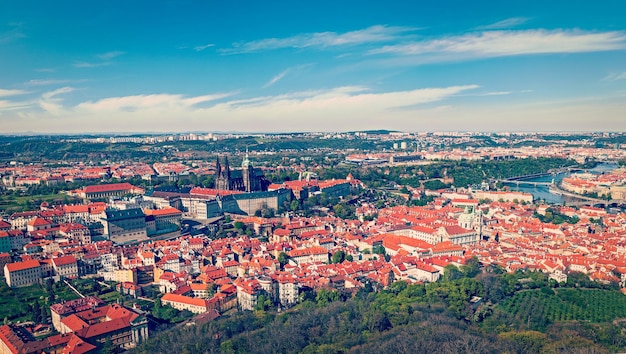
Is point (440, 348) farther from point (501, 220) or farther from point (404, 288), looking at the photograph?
point (501, 220)

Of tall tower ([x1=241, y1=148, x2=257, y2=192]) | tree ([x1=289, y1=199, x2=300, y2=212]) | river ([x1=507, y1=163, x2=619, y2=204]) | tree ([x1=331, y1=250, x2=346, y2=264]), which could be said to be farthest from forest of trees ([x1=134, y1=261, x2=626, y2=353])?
river ([x1=507, y1=163, x2=619, y2=204])

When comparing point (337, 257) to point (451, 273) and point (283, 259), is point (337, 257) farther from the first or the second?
point (451, 273)

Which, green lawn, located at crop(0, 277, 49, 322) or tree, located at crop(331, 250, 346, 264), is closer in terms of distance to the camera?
green lawn, located at crop(0, 277, 49, 322)

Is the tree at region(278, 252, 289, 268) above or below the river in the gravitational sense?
above

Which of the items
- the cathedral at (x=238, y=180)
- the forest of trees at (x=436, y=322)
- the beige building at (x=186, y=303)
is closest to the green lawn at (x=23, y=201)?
the cathedral at (x=238, y=180)

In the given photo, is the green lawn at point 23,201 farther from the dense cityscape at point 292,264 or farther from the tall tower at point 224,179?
the tall tower at point 224,179

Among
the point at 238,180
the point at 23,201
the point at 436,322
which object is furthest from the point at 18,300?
the point at 23,201

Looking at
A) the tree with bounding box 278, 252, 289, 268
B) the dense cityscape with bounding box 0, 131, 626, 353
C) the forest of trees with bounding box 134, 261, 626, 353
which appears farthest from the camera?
the tree with bounding box 278, 252, 289, 268

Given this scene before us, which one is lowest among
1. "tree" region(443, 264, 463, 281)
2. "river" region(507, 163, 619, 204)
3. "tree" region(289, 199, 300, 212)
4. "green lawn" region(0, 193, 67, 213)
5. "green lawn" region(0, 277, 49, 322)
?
"river" region(507, 163, 619, 204)

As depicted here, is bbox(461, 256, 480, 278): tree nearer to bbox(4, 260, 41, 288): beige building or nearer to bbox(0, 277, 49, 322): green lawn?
bbox(0, 277, 49, 322): green lawn
